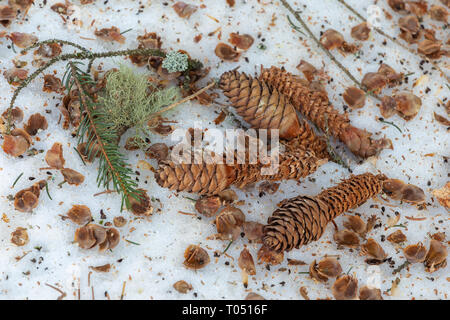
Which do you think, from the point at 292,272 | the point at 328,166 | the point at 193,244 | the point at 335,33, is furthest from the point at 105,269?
the point at 335,33

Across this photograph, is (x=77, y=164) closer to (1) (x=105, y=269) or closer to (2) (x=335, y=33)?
(1) (x=105, y=269)

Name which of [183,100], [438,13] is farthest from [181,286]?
[438,13]

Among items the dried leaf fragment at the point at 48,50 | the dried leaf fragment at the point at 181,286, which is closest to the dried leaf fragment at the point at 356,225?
the dried leaf fragment at the point at 181,286

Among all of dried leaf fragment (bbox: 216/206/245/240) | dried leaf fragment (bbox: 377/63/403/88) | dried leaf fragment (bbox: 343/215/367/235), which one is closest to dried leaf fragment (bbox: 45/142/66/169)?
dried leaf fragment (bbox: 216/206/245/240)

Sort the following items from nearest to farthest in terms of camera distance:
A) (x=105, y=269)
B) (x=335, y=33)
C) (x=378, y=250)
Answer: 1. (x=105, y=269)
2. (x=378, y=250)
3. (x=335, y=33)

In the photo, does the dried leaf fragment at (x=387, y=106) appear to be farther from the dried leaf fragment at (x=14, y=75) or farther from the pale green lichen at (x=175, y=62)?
the dried leaf fragment at (x=14, y=75)

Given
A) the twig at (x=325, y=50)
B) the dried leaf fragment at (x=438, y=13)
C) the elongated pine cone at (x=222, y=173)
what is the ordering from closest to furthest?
the elongated pine cone at (x=222, y=173) < the twig at (x=325, y=50) < the dried leaf fragment at (x=438, y=13)
